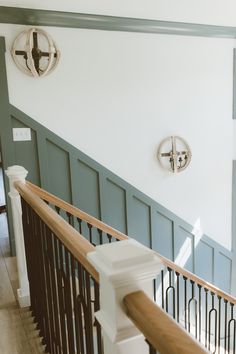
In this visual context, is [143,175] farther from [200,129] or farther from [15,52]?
[15,52]

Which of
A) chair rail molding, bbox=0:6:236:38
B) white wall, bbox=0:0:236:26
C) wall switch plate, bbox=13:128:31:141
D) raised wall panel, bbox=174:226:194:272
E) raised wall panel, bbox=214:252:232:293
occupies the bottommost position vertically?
raised wall panel, bbox=214:252:232:293

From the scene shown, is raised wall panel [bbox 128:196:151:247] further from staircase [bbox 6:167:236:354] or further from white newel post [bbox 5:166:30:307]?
white newel post [bbox 5:166:30:307]

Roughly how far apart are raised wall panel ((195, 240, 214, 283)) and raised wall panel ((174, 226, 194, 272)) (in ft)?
0.35

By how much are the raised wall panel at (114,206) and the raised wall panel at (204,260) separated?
1237 millimetres

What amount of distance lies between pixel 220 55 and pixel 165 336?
4360 mm

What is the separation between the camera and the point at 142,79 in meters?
3.87

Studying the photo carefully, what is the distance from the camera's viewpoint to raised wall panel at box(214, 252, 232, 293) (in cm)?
474

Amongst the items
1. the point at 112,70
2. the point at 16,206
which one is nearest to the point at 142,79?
the point at 112,70

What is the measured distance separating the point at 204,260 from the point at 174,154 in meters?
1.63

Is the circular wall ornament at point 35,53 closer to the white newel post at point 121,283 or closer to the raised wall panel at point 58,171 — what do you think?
the raised wall panel at point 58,171

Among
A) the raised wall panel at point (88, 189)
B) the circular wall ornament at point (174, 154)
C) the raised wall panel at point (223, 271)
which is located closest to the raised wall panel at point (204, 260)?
the raised wall panel at point (223, 271)

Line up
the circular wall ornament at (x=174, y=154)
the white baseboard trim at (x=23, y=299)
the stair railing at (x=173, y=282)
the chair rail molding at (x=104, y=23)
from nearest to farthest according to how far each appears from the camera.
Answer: the stair railing at (x=173, y=282) → the white baseboard trim at (x=23, y=299) → the chair rail molding at (x=104, y=23) → the circular wall ornament at (x=174, y=154)

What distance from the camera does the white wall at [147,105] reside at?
11.5 feet

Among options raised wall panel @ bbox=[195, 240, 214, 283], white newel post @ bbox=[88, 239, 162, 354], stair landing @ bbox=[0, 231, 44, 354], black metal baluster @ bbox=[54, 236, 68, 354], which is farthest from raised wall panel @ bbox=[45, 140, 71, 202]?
white newel post @ bbox=[88, 239, 162, 354]
